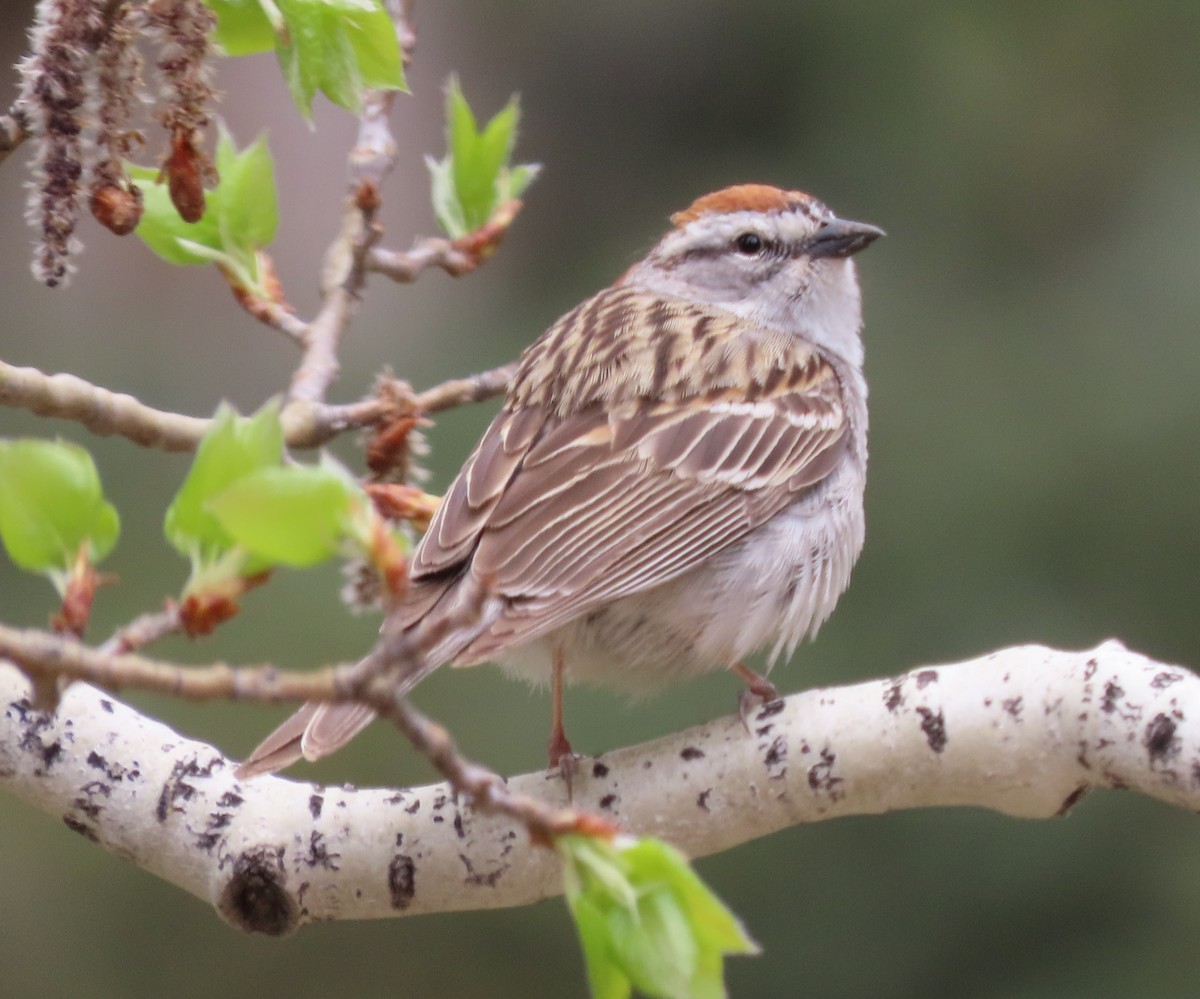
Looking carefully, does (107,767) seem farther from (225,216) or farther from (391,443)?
(225,216)

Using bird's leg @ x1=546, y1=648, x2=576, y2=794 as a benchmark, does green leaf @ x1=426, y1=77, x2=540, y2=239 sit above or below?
above

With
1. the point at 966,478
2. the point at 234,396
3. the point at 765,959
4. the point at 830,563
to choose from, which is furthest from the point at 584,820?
the point at 234,396

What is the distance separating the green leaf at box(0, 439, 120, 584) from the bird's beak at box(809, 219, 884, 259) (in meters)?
2.55

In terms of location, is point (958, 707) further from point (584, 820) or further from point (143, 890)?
point (143, 890)

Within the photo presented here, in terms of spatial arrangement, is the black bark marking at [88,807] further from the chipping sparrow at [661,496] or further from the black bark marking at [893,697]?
the black bark marking at [893,697]

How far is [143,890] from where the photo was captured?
5180 mm

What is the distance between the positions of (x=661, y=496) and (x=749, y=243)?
105cm

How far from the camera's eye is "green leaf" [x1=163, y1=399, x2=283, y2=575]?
5.07ft

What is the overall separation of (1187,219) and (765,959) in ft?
9.56

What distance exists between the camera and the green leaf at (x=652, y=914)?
1504mm

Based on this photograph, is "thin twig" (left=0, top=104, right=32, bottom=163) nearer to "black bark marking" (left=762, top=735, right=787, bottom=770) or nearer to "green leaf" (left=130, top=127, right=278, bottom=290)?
"green leaf" (left=130, top=127, right=278, bottom=290)

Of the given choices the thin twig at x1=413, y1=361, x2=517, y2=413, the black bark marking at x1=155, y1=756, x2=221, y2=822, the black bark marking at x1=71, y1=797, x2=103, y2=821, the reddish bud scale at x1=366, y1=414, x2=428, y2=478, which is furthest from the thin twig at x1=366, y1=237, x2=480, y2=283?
the black bark marking at x1=71, y1=797, x2=103, y2=821

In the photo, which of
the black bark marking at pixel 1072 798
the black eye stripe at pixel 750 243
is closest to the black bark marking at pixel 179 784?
the black bark marking at pixel 1072 798

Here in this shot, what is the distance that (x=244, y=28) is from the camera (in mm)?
2145
